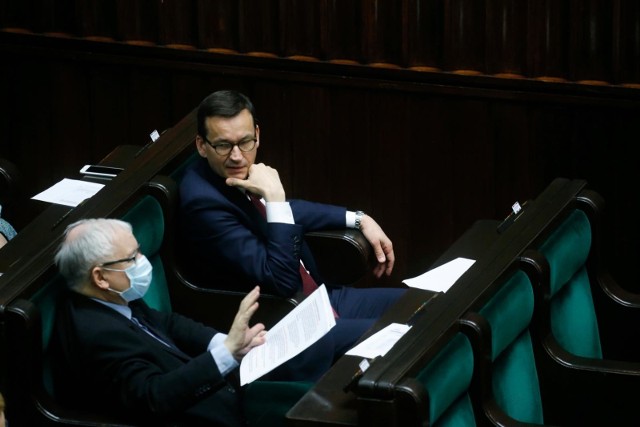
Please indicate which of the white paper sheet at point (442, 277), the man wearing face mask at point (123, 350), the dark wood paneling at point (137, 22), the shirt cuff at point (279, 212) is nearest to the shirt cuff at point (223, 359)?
the man wearing face mask at point (123, 350)

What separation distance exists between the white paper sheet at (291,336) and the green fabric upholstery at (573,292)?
1.74 feet

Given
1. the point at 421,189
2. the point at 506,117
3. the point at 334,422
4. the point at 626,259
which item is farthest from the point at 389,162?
the point at 334,422

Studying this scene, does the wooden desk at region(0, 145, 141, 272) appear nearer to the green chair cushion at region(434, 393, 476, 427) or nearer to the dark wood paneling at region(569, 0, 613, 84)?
the green chair cushion at region(434, 393, 476, 427)

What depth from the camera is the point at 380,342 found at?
286cm

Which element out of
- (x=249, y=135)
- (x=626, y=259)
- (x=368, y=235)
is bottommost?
(x=626, y=259)

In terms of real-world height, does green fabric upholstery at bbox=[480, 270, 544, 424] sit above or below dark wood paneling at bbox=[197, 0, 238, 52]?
below

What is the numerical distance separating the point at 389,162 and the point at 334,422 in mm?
2320

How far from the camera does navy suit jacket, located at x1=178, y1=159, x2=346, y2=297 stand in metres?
3.50

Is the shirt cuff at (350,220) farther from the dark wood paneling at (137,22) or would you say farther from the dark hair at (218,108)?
the dark wood paneling at (137,22)

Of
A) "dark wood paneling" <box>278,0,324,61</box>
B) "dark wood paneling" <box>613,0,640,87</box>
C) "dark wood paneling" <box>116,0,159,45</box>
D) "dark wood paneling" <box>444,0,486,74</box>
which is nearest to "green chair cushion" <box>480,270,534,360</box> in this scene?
"dark wood paneling" <box>613,0,640,87</box>

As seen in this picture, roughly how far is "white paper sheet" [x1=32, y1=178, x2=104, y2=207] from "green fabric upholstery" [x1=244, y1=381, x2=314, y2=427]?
732mm

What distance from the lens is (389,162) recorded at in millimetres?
4734

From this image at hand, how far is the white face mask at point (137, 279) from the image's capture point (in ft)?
10.2

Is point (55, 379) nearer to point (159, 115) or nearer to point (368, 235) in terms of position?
point (368, 235)
